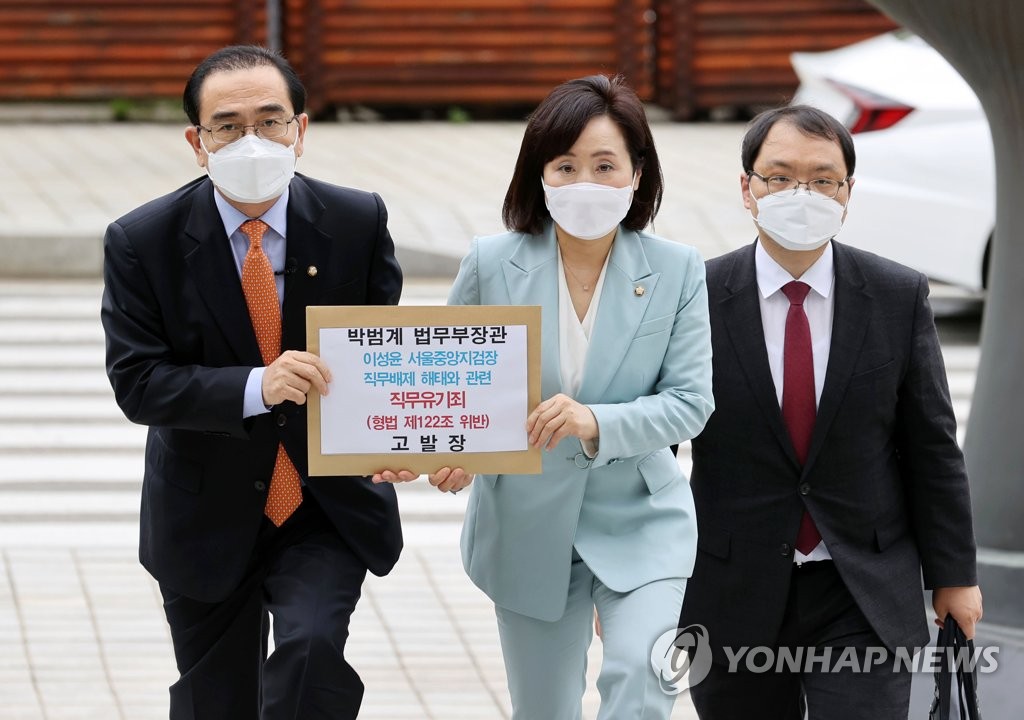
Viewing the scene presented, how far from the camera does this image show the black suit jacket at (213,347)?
3.74 meters

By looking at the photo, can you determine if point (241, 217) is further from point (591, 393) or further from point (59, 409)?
point (59, 409)

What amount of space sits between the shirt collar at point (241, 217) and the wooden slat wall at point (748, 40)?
13255 millimetres

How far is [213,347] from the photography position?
3.76 meters

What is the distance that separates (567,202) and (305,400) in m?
0.72

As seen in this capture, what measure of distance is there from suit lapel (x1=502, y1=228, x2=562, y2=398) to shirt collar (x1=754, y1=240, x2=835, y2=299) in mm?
503

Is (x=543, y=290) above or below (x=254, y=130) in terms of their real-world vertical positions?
below

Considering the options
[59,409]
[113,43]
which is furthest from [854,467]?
[113,43]

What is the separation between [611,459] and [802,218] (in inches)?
28.2

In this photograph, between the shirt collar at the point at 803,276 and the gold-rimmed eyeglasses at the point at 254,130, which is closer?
the gold-rimmed eyeglasses at the point at 254,130

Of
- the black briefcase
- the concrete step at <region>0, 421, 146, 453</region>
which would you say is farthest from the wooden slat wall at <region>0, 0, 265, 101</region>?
the black briefcase

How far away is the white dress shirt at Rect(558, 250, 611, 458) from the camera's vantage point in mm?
3752

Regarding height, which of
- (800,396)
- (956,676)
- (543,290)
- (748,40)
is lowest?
(956,676)

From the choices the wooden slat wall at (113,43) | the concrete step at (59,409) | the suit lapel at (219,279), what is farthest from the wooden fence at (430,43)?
the suit lapel at (219,279)

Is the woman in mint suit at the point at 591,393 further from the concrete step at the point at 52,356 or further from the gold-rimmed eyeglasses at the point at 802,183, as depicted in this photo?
the concrete step at the point at 52,356
